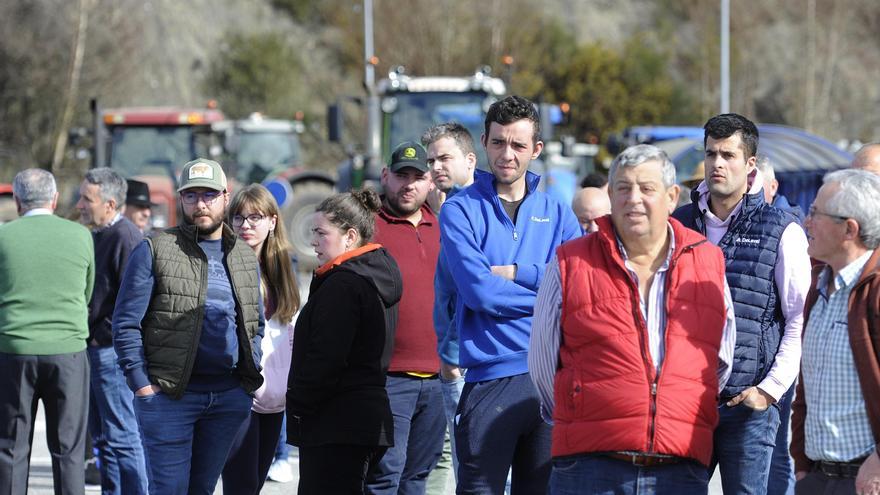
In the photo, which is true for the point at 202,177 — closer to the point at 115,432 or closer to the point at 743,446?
the point at 115,432

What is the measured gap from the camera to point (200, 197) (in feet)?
18.0

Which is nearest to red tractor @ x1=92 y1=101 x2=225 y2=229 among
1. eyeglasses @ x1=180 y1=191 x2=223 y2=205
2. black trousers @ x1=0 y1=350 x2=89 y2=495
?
black trousers @ x1=0 y1=350 x2=89 y2=495

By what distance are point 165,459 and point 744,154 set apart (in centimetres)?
284

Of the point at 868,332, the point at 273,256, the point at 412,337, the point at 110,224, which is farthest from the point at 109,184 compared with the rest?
the point at 868,332

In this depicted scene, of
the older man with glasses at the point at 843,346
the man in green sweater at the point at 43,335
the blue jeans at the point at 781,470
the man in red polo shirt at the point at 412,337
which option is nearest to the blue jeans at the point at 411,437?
the man in red polo shirt at the point at 412,337

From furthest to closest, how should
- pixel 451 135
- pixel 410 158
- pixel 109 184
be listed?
pixel 109 184
pixel 451 135
pixel 410 158

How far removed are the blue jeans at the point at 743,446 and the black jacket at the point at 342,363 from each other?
1.36 metres

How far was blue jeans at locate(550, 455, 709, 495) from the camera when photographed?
386 centimetres

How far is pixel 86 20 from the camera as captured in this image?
38531 mm

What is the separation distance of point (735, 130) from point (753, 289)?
673mm

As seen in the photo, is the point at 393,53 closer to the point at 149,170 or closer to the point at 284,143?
the point at 284,143

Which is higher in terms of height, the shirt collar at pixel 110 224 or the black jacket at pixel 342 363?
the shirt collar at pixel 110 224

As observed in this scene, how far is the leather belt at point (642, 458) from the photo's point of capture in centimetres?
384

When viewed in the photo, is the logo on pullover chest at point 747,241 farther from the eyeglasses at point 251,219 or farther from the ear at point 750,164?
the eyeglasses at point 251,219
